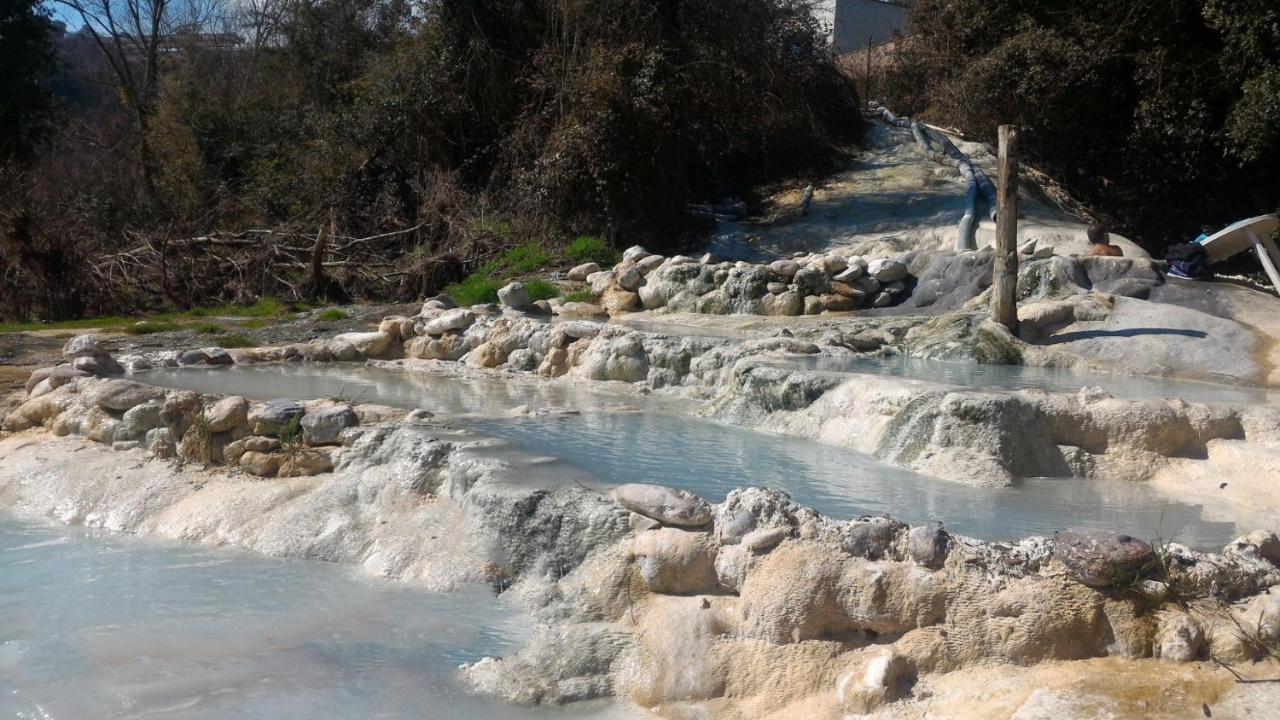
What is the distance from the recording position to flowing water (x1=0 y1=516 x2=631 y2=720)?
12.8ft

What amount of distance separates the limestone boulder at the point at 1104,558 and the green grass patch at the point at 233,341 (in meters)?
8.45

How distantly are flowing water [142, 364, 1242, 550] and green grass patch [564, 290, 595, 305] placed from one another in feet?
13.7

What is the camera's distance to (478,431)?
6.40 metres

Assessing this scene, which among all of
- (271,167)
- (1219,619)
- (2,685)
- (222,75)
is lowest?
(2,685)

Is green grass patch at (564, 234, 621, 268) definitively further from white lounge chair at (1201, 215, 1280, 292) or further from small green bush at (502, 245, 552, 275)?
white lounge chair at (1201, 215, 1280, 292)

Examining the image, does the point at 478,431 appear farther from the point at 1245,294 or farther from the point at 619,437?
the point at 1245,294

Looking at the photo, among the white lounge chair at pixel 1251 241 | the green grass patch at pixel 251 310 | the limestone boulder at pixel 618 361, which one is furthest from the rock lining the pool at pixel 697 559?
the green grass patch at pixel 251 310

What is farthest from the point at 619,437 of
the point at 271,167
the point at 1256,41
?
the point at 271,167

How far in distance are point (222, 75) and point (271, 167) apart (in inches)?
221

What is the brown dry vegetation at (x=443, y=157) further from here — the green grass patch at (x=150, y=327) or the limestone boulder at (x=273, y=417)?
the limestone boulder at (x=273, y=417)

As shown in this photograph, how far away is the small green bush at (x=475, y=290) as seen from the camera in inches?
494

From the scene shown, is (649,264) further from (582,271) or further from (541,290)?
(541,290)

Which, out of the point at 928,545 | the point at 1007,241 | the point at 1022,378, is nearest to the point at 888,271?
the point at 1007,241

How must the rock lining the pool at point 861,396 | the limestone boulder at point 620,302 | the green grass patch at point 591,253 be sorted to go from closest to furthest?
the rock lining the pool at point 861,396 < the limestone boulder at point 620,302 < the green grass patch at point 591,253
